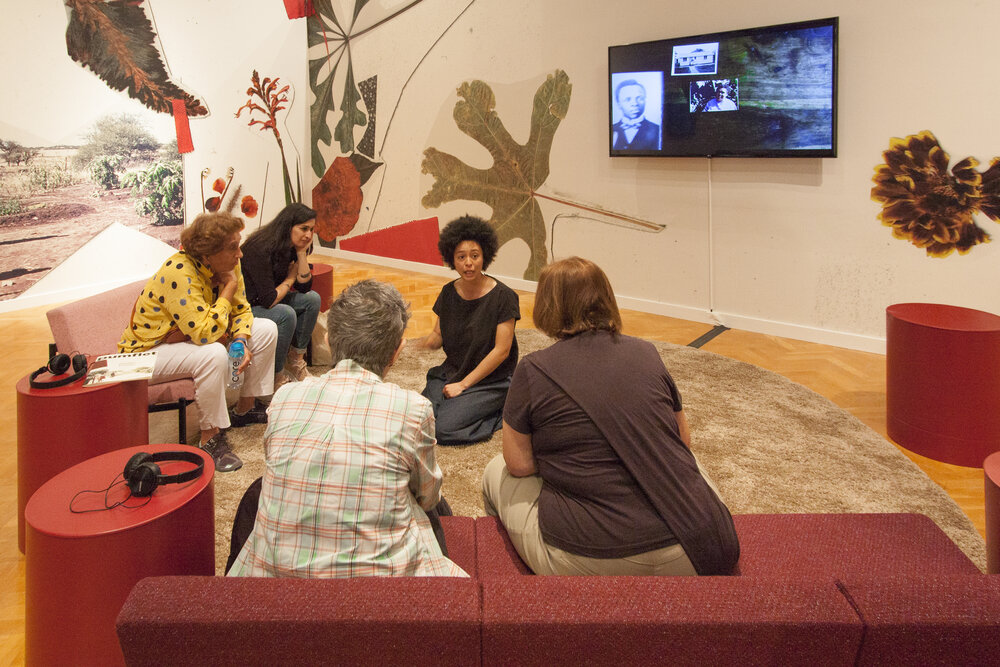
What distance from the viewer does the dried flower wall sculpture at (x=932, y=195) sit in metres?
4.56

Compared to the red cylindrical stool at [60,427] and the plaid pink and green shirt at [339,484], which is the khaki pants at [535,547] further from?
the red cylindrical stool at [60,427]

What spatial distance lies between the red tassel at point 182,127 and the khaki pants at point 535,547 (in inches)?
248

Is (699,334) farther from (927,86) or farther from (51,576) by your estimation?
(51,576)

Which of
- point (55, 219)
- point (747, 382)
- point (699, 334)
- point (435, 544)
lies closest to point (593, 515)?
point (435, 544)

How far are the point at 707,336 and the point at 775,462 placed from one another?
219 centimetres

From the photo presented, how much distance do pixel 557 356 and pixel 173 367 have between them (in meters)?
2.08

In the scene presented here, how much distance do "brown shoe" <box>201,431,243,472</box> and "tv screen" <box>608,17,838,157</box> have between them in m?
3.79

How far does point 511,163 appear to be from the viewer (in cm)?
685

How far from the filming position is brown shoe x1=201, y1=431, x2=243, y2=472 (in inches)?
133

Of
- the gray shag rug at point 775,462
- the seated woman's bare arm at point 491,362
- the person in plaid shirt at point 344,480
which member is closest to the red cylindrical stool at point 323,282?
the gray shag rug at point 775,462

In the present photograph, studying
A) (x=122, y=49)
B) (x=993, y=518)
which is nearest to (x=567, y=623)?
Result: (x=993, y=518)

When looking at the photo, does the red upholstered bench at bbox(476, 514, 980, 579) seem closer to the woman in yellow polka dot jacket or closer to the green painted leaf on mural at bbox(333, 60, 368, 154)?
the woman in yellow polka dot jacket

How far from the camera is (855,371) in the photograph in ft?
15.4

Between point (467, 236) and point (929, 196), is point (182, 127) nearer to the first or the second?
point (467, 236)
